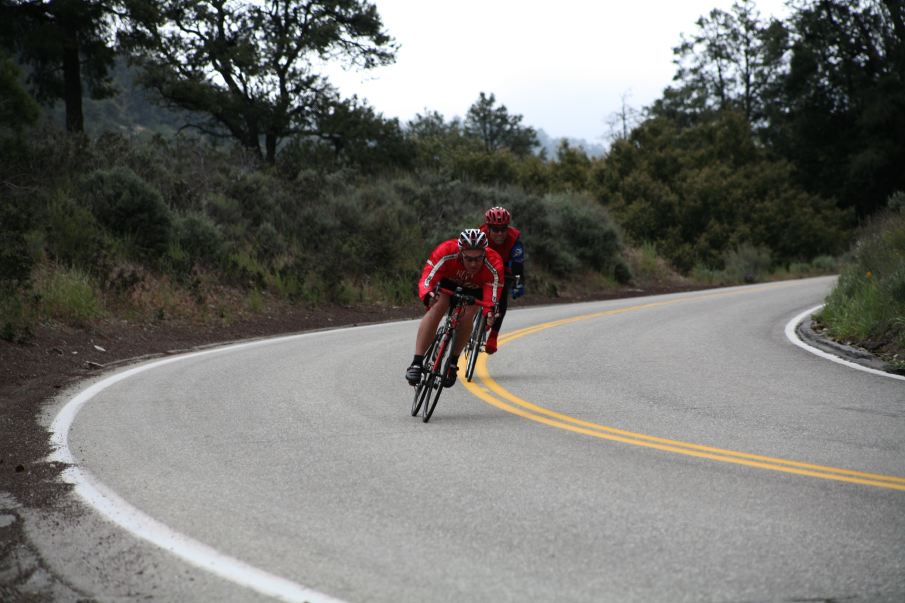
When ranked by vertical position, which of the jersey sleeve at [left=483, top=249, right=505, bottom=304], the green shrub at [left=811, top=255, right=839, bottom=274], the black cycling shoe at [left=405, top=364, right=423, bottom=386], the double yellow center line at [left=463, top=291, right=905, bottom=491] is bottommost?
the green shrub at [left=811, top=255, right=839, bottom=274]

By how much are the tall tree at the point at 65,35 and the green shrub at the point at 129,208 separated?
26.1 ft

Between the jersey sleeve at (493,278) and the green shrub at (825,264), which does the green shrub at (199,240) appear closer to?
the jersey sleeve at (493,278)

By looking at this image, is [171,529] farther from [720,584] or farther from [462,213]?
[462,213]

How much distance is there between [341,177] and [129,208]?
947cm

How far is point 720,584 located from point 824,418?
14.5 ft

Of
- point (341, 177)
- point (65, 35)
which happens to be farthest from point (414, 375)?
point (65, 35)

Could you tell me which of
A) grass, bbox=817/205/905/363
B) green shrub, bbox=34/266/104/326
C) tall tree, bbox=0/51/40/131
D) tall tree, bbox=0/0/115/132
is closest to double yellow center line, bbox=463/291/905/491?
grass, bbox=817/205/905/363

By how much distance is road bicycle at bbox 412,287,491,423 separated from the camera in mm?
8281

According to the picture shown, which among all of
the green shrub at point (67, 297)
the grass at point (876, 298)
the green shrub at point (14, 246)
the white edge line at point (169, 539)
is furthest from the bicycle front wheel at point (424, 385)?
the green shrub at point (67, 297)

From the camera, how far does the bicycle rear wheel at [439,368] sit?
817cm

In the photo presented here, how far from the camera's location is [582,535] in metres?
4.78

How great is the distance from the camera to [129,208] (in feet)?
59.6

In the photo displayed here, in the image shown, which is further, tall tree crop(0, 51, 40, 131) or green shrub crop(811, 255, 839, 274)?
green shrub crop(811, 255, 839, 274)

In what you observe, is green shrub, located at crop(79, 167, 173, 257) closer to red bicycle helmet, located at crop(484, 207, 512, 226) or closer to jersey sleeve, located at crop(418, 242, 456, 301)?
red bicycle helmet, located at crop(484, 207, 512, 226)
